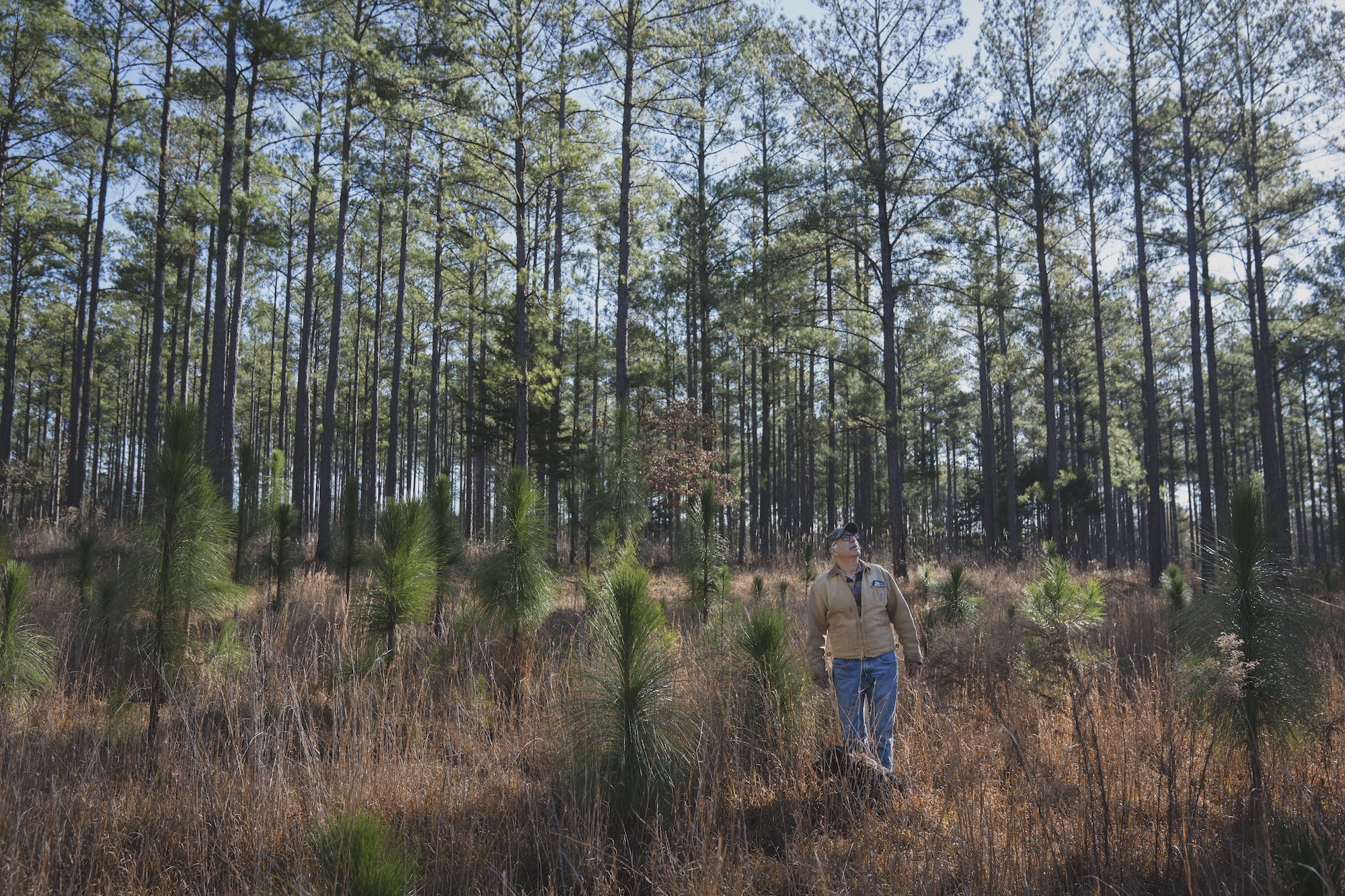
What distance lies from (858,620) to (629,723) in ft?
5.04

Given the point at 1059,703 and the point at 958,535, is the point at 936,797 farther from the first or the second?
the point at 958,535

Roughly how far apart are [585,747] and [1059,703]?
392 cm

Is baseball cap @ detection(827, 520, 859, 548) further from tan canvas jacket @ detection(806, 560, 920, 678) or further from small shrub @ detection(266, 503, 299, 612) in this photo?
small shrub @ detection(266, 503, 299, 612)

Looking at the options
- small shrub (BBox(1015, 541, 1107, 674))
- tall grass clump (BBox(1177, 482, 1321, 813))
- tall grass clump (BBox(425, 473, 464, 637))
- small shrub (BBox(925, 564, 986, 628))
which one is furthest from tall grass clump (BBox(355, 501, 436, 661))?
small shrub (BBox(925, 564, 986, 628))

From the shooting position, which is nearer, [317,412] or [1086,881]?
[1086,881]

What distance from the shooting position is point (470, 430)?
22531 mm

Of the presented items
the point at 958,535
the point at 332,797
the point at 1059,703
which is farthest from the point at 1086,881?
the point at 958,535

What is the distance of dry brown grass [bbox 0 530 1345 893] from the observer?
240 centimetres

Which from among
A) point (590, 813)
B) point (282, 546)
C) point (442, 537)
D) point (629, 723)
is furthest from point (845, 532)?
point (282, 546)

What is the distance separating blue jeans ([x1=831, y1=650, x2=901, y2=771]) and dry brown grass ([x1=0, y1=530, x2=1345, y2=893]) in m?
0.27

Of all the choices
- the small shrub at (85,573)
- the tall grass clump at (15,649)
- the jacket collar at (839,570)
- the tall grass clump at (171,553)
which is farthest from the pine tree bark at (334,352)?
the jacket collar at (839,570)

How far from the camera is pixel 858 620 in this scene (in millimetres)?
3594

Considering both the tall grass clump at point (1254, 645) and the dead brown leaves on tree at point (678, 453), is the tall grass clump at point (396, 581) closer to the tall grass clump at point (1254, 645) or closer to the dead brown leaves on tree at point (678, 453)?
the tall grass clump at point (1254, 645)

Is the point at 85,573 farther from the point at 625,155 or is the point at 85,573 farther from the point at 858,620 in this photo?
the point at 625,155
